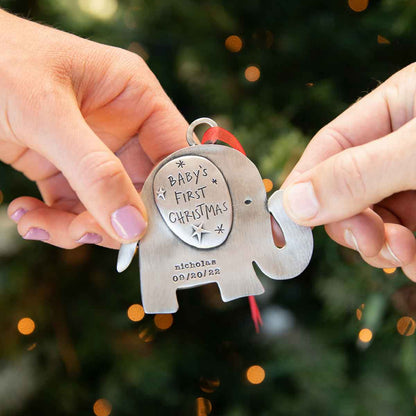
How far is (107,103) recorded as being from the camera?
0.76 m

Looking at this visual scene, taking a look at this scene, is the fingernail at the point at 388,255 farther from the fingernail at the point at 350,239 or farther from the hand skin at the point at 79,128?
the hand skin at the point at 79,128

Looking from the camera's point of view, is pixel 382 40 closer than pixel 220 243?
No

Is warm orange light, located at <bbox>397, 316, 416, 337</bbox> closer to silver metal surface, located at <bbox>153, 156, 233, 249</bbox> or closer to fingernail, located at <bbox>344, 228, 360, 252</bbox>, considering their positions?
fingernail, located at <bbox>344, 228, 360, 252</bbox>

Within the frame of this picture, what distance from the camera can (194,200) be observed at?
59cm

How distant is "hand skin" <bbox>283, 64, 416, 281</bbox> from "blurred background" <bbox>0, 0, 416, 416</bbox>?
0.42ft

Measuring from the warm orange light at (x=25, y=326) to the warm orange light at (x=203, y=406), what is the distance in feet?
1.33

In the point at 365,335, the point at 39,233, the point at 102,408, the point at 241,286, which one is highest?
the point at 241,286

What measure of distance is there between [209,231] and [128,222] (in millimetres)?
109

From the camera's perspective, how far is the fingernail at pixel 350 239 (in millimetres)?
626

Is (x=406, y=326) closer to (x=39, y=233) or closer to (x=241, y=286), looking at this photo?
(x=241, y=286)

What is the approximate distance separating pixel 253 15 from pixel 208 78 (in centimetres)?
19

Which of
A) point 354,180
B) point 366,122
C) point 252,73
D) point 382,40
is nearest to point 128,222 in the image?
point 354,180

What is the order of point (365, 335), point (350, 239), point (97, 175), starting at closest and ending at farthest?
point (97, 175)
point (350, 239)
point (365, 335)

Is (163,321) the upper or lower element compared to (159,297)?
lower
